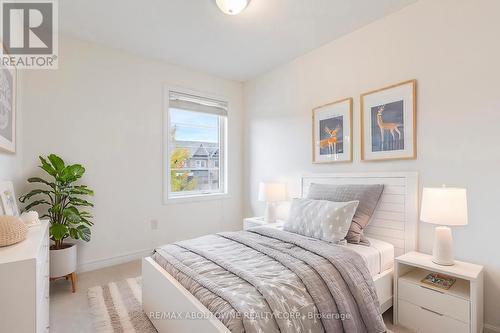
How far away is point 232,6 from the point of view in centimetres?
217

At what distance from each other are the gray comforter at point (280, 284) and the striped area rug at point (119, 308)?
51 cm

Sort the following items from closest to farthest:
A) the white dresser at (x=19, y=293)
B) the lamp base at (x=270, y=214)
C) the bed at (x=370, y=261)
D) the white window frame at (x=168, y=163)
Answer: the white dresser at (x=19, y=293), the bed at (x=370, y=261), the lamp base at (x=270, y=214), the white window frame at (x=168, y=163)

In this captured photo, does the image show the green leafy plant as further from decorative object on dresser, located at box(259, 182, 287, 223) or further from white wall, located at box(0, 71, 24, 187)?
decorative object on dresser, located at box(259, 182, 287, 223)

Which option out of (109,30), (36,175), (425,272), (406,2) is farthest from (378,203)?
(36,175)

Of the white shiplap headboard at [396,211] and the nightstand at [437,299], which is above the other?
the white shiplap headboard at [396,211]

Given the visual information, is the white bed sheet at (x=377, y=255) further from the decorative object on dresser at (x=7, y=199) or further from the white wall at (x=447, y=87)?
the decorative object on dresser at (x=7, y=199)

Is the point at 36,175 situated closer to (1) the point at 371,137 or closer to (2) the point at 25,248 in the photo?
(2) the point at 25,248

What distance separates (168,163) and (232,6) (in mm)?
2130

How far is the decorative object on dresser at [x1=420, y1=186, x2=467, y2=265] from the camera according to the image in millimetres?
1715

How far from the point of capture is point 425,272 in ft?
6.82

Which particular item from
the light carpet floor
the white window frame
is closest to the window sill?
the white window frame
